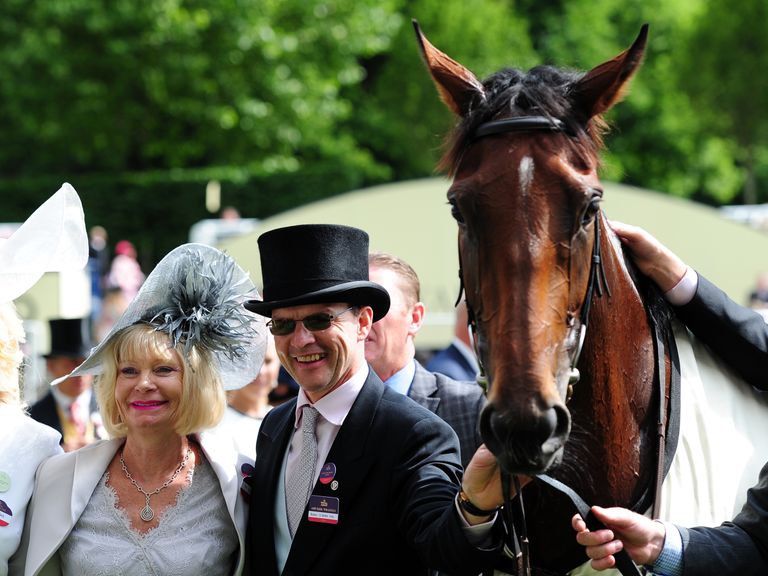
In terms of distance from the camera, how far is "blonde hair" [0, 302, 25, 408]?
13.2 ft

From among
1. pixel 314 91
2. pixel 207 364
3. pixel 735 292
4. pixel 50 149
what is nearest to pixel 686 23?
pixel 314 91

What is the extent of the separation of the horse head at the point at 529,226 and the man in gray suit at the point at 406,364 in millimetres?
1759

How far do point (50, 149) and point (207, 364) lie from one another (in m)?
24.9

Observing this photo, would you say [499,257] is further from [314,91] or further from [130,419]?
[314,91]

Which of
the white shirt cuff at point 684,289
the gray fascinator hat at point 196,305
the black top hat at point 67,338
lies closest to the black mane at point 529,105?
the white shirt cuff at point 684,289

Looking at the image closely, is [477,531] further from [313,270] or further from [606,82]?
[606,82]

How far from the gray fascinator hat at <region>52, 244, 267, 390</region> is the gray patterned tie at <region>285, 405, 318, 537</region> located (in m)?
0.47

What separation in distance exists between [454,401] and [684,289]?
5.27 ft

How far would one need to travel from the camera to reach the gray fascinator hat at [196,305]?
387 cm

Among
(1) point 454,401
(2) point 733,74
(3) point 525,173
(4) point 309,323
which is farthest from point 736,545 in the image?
(2) point 733,74

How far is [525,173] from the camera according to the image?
280 cm

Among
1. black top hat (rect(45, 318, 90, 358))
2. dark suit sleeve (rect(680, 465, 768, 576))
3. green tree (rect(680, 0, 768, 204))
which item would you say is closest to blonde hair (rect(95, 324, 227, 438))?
dark suit sleeve (rect(680, 465, 768, 576))

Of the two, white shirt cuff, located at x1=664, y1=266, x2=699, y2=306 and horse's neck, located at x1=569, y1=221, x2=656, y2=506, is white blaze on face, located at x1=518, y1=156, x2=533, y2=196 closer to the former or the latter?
horse's neck, located at x1=569, y1=221, x2=656, y2=506

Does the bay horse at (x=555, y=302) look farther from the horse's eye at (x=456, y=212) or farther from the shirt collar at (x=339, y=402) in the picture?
the shirt collar at (x=339, y=402)
